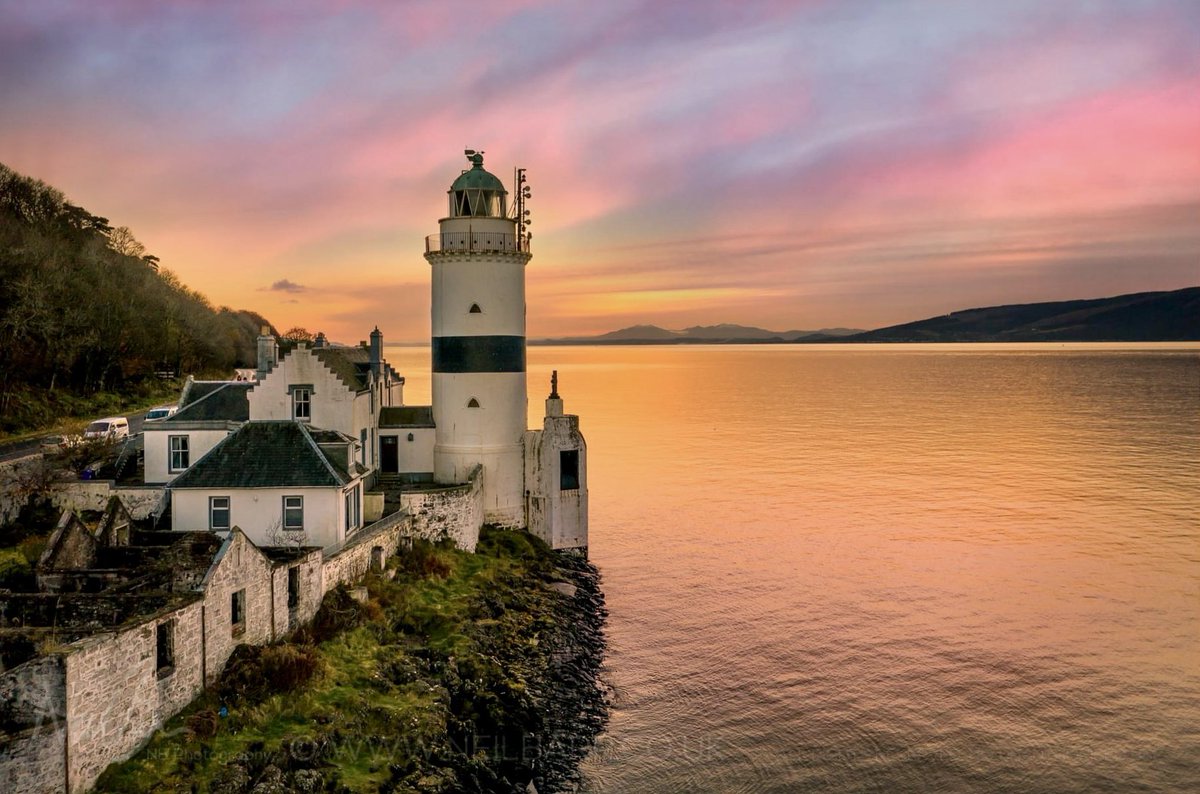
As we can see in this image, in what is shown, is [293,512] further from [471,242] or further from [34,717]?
[471,242]

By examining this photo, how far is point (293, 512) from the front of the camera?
94.6 ft

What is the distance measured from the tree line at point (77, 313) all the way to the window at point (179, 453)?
2287 cm

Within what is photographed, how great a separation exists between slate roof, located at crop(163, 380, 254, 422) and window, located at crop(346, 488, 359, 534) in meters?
7.72

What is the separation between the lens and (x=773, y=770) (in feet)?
79.1

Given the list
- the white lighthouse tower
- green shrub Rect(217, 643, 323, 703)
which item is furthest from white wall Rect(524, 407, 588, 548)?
green shrub Rect(217, 643, 323, 703)

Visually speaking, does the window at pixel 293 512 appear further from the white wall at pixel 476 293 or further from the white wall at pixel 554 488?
the white wall at pixel 554 488

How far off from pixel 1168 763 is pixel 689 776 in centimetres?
1317

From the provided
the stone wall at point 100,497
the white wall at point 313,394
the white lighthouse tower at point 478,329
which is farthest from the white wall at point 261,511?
the white lighthouse tower at point 478,329

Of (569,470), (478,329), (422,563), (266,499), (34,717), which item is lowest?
(422,563)

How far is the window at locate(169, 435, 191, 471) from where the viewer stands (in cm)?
3425

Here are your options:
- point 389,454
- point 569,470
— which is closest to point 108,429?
point 389,454

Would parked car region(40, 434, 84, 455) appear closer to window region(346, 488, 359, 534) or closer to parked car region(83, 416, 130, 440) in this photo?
parked car region(83, 416, 130, 440)

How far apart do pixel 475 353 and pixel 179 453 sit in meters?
13.0

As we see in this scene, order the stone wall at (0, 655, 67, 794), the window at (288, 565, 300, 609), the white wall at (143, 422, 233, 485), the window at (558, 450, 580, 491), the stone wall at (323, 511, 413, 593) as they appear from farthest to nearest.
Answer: the window at (558, 450, 580, 491) → the white wall at (143, 422, 233, 485) → the stone wall at (323, 511, 413, 593) → the window at (288, 565, 300, 609) → the stone wall at (0, 655, 67, 794)
